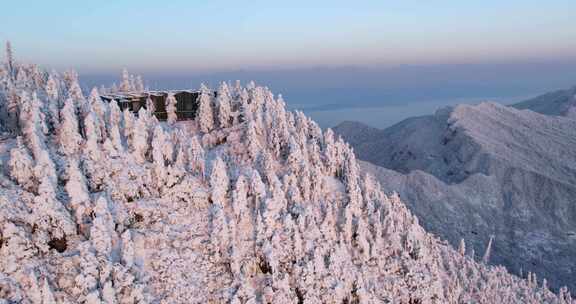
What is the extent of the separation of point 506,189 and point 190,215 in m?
139

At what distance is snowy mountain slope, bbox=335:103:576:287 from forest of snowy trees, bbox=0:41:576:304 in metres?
72.5

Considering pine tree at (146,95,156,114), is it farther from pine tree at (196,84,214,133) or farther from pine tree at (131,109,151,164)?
pine tree at (131,109,151,164)

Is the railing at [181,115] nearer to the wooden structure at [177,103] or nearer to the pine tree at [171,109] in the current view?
the wooden structure at [177,103]

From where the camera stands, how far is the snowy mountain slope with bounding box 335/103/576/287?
116938 mm

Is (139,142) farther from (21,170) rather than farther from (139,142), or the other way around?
(21,170)

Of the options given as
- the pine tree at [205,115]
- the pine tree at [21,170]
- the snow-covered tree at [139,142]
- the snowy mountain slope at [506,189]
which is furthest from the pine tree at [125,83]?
the snowy mountain slope at [506,189]

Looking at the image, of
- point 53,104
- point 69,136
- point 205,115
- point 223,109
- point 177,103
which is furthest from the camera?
point 177,103

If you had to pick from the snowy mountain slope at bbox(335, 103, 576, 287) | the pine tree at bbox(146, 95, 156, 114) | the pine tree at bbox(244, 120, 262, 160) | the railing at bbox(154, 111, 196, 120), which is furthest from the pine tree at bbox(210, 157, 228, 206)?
the snowy mountain slope at bbox(335, 103, 576, 287)

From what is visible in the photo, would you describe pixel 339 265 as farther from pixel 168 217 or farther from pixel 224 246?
pixel 168 217

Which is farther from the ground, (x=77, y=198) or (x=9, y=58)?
(x=9, y=58)

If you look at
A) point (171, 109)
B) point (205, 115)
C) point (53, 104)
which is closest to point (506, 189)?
point (205, 115)

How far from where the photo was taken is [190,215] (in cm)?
3803

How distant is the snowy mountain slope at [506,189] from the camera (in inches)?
4604

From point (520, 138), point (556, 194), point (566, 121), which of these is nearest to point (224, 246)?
point (556, 194)
